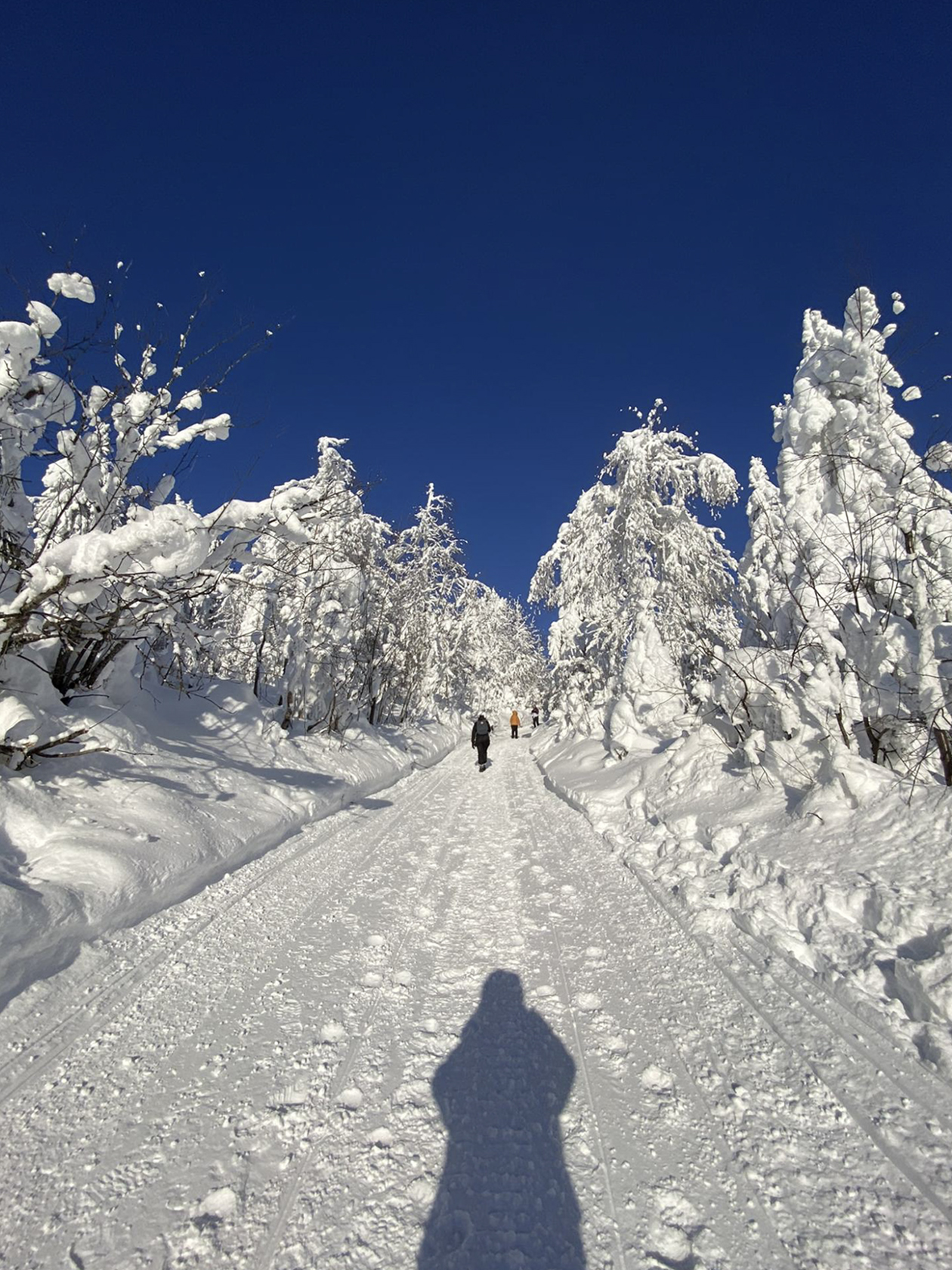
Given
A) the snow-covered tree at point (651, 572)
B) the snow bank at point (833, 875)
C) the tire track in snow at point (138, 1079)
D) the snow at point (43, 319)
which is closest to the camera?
the tire track in snow at point (138, 1079)

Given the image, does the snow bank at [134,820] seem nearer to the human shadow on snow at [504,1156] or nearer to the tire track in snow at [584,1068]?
the human shadow on snow at [504,1156]

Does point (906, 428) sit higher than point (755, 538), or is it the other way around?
point (755, 538)

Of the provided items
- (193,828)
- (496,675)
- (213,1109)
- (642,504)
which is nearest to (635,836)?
(193,828)

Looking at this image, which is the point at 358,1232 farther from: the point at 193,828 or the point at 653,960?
the point at 193,828

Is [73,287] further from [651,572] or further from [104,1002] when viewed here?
[651,572]

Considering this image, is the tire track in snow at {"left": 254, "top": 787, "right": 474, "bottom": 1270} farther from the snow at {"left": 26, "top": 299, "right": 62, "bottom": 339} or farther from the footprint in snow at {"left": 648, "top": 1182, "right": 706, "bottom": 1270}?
→ the snow at {"left": 26, "top": 299, "right": 62, "bottom": 339}

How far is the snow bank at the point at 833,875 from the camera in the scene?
3072mm

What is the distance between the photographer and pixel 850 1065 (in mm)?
2613

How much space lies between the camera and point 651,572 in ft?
51.5

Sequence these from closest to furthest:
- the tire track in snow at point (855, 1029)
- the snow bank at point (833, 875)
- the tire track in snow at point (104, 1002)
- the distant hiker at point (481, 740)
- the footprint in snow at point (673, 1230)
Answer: the footprint in snow at point (673, 1230) < the tire track in snow at point (855, 1029) < the tire track in snow at point (104, 1002) < the snow bank at point (833, 875) < the distant hiker at point (481, 740)

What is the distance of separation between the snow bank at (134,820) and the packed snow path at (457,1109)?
1.13 ft

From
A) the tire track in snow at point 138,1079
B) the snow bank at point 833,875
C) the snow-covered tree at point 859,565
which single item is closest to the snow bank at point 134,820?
the tire track in snow at point 138,1079

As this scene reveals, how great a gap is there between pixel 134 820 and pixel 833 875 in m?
6.00

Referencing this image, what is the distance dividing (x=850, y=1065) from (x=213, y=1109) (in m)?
Result: 2.89
